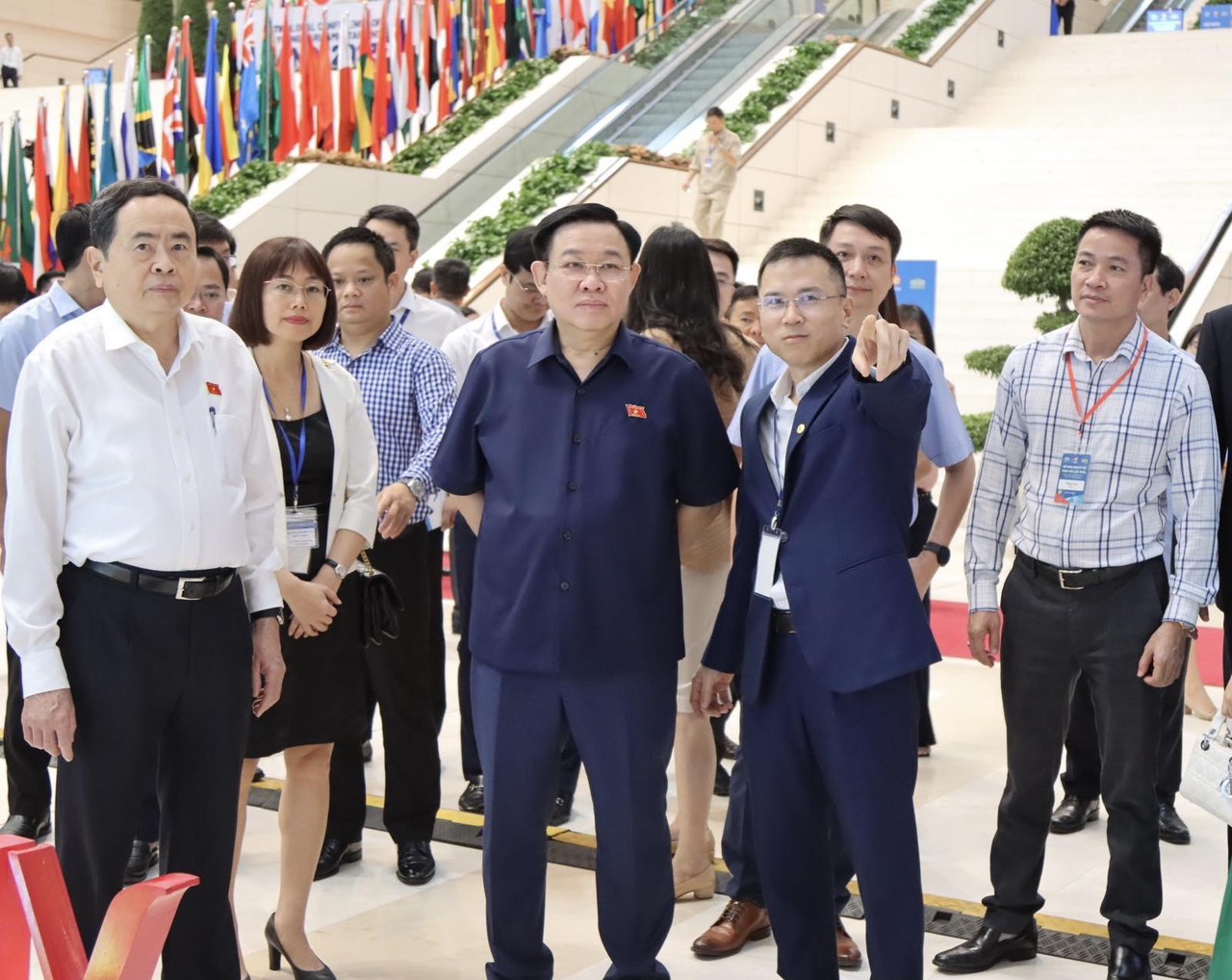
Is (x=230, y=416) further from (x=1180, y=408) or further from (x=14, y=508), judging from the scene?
(x=1180, y=408)

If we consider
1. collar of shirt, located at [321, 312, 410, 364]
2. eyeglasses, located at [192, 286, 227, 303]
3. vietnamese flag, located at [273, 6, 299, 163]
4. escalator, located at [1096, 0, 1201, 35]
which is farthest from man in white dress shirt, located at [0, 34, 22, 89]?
collar of shirt, located at [321, 312, 410, 364]

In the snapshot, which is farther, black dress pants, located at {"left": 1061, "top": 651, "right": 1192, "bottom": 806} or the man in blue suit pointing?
black dress pants, located at {"left": 1061, "top": 651, "right": 1192, "bottom": 806}

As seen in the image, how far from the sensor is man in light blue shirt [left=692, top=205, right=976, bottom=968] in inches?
154

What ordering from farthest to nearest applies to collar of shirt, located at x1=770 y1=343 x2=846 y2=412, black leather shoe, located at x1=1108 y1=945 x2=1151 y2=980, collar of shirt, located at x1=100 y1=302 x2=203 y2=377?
black leather shoe, located at x1=1108 y1=945 x2=1151 y2=980, collar of shirt, located at x1=770 y1=343 x2=846 y2=412, collar of shirt, located at x1=100 y1=302 x2=203 y2=377

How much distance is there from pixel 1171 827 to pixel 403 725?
2431 millimetres

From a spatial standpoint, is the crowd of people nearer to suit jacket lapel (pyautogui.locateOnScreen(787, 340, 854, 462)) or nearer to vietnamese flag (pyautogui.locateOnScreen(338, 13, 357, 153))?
suit jacket lapel (pyautogui.locateOnScreen(787, 340, 854, 462))

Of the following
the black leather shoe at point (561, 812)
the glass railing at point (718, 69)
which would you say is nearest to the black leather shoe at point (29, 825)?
the black leather shoe at point (561, 812)

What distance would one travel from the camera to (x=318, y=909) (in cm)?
426

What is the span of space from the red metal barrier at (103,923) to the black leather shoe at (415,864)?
179cm

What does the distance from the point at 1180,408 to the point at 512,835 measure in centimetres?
185

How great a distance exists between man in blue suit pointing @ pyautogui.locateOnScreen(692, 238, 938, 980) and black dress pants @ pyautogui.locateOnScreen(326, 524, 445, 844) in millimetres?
1386

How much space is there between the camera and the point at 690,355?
4.29 m

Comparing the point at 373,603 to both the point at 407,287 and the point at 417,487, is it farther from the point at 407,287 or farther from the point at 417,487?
the point at 407,287

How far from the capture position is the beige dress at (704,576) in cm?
408
